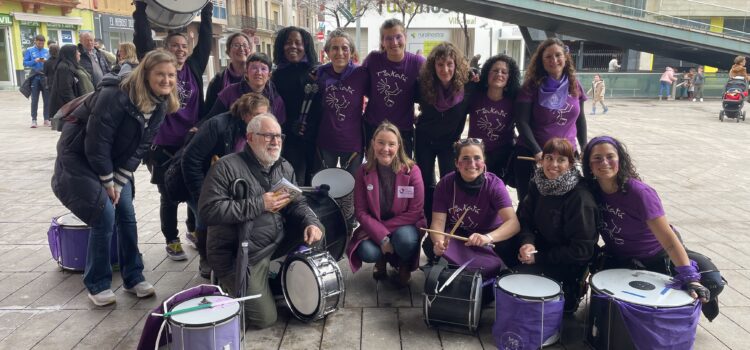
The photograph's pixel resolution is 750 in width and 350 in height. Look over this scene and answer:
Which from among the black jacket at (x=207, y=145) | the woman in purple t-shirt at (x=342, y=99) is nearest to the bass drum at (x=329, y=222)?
the black jacket at (x=207, y=145)

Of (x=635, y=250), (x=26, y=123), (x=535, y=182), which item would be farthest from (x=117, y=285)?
(x=26, y=123)

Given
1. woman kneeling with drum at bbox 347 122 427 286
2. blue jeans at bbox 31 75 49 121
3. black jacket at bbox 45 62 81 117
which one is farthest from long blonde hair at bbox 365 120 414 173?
blue jeans at bbox 31 75 49 121

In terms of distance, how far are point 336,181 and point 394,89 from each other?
88cm

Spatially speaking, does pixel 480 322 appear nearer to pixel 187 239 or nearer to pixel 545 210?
A: pixel 545 210

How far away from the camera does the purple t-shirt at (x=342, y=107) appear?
14.9 ft

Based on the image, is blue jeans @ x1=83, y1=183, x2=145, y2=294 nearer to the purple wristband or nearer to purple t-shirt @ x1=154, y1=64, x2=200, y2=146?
purple t-shirt @ x1=154, y1=64, x2=200, y2=146

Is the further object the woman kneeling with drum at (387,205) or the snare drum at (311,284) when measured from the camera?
the woman kneeling with drum at (387,205)

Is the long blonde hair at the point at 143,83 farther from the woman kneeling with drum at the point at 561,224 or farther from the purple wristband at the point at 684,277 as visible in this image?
the purple wristband at the point at 684,277

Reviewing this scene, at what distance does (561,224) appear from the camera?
344cm

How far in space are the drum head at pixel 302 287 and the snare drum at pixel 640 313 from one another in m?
1.58

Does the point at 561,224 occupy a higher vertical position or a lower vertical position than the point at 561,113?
lower

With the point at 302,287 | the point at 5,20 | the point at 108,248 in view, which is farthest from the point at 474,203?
the point at 5,20

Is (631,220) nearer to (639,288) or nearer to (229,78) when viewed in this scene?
(639,288)

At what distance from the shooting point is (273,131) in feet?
11.3
